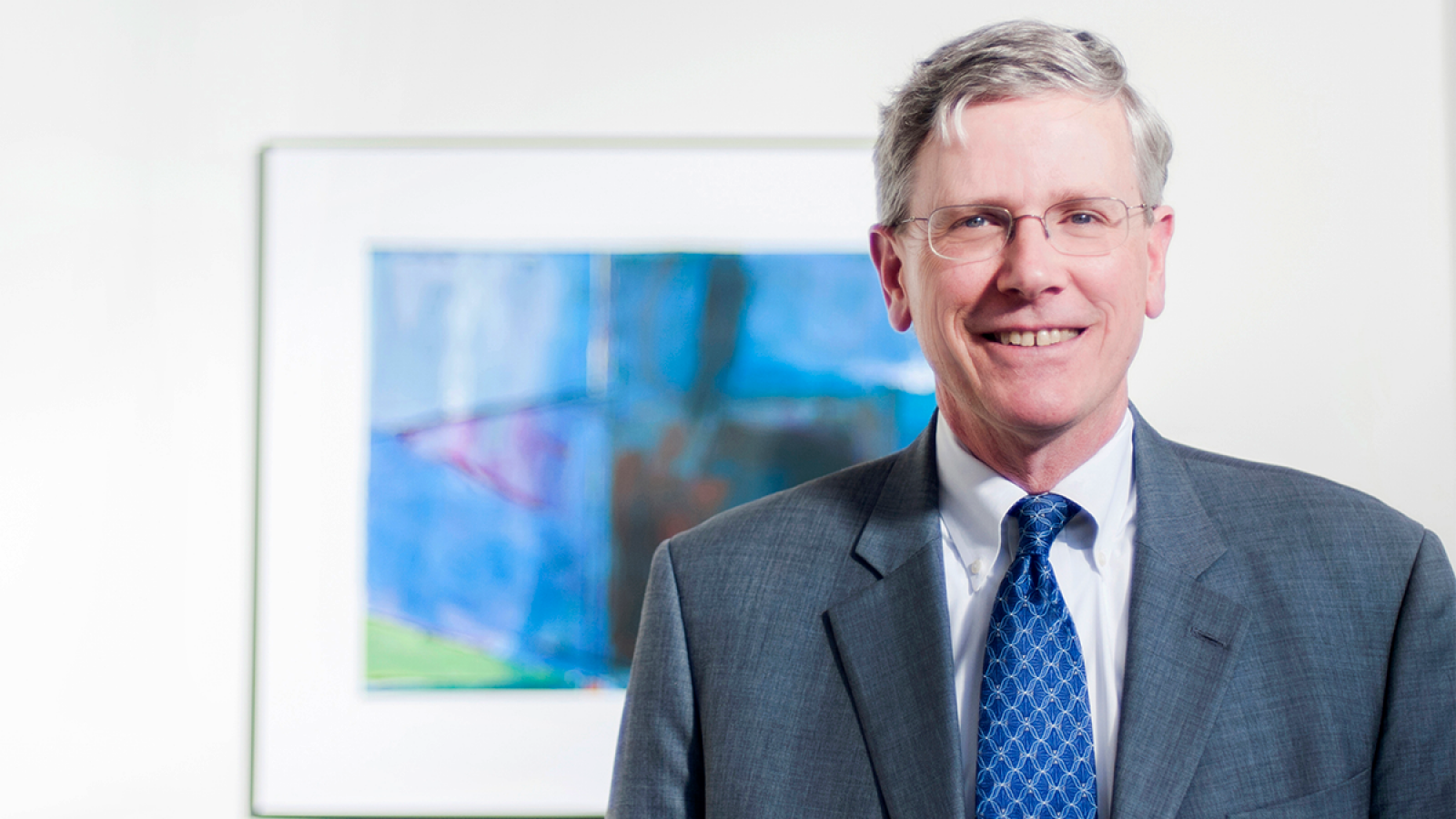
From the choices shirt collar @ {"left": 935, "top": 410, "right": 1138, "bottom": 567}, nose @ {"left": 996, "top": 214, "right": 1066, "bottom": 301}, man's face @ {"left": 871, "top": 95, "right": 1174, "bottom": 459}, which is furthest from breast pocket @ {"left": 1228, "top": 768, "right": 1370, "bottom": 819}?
nose @ {"left": 996, "top": 214, "right": 1066, "bottom": 301}

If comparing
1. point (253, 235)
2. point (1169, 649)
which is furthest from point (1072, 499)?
point (253, 235)

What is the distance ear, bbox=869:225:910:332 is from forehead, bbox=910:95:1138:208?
0.10 m

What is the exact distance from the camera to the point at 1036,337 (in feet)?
3.18

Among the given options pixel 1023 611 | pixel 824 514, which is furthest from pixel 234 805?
pixel 1023 611

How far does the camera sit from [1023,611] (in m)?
0.97

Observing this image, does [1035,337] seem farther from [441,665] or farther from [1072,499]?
[441,665]

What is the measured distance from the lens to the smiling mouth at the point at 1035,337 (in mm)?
971

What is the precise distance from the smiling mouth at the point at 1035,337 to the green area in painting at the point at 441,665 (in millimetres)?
1168

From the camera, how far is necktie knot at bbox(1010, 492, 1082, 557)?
39.3 inches

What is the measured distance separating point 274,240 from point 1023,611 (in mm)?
1534

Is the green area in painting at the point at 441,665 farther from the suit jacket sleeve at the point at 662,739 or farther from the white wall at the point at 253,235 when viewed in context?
the suit jacket sleeve at the point at 662,739

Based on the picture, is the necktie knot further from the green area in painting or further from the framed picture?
the green area in painting

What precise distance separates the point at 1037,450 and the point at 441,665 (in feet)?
4.08

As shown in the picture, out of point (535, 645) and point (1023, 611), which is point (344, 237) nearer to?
point (535, 645)
